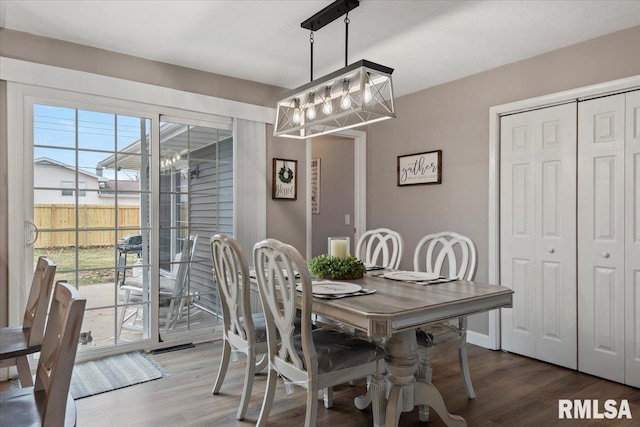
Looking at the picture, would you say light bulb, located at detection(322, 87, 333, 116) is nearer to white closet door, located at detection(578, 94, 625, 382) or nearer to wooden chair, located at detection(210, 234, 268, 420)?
wooden chair, located at detection(210, 234, 268, 420)

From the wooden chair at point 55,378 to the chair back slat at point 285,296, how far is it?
812mm

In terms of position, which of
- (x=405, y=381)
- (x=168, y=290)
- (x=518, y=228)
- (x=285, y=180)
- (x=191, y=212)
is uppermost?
(x=285, y=180)

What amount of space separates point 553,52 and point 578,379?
2.46 metres

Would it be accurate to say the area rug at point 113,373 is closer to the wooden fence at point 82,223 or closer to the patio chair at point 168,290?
the patio chair at point 168,290

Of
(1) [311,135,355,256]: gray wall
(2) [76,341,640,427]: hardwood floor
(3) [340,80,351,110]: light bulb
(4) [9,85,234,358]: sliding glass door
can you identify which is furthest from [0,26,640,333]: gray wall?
(3) [340,80,351,110]: light bulb

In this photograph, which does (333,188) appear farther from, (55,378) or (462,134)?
(55,378)

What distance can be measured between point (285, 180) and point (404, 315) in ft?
8.39

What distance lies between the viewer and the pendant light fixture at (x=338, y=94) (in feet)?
7.30

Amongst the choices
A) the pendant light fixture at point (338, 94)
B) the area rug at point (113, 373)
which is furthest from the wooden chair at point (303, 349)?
the area rug at point (113, 373)

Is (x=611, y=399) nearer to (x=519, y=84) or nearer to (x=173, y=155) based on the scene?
(x=519, y=84)

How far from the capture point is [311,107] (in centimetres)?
263

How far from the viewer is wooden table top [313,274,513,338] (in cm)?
170

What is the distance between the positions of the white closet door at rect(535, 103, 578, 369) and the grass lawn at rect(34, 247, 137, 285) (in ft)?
10.9

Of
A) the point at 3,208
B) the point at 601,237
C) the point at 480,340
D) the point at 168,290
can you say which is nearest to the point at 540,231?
the point at 601,237
